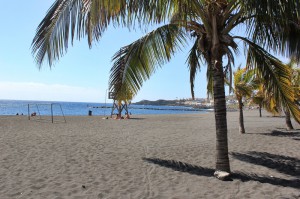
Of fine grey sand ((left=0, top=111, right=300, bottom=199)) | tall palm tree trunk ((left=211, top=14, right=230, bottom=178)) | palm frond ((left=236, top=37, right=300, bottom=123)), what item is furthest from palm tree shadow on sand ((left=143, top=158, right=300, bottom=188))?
palm frond ((left=236, top=37, right=300, bottom=123))

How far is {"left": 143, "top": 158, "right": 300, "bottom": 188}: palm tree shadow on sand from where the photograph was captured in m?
7.53

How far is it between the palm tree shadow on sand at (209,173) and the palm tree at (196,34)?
0.61 metres

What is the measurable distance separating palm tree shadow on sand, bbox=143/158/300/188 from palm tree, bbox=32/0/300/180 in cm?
61

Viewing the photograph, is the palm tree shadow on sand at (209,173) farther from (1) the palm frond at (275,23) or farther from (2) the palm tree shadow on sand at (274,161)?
(1) the palm frond at (275,23)

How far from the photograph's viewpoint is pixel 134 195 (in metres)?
6.50

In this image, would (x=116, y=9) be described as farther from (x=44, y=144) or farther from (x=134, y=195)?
(x=44, y=144)

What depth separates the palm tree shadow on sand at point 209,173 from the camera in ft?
24.7

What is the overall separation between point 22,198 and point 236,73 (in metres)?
12.8

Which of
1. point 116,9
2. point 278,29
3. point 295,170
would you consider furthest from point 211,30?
point 295,170

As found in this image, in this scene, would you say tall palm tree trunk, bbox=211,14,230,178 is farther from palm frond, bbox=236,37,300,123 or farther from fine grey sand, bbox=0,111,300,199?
palm frond, bbox=236,37,300,123

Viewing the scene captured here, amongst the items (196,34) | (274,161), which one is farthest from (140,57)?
(274,161)

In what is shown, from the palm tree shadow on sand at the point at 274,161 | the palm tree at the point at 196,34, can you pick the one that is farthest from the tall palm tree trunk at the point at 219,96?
the palm tree shadow on sand at the point at 274,161

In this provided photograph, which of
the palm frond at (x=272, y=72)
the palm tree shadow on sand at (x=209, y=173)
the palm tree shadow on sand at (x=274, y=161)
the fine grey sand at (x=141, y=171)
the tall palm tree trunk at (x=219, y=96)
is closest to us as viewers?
the fine grey sand at (x=141, y=171)

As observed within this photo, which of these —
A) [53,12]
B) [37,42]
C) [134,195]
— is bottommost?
[134,195]
